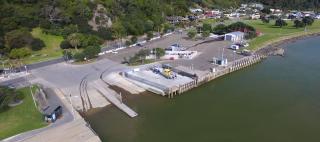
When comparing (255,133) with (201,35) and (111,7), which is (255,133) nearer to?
(201,35)

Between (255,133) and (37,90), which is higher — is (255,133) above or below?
below

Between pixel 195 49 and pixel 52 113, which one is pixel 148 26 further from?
pixel 52 113

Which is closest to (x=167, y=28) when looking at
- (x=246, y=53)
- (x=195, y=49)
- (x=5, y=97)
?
(x=195, y=49)

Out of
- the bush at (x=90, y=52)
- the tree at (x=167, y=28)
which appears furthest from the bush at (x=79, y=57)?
the tree at (x=167, y=28)

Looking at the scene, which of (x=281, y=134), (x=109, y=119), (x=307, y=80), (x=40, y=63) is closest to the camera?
(x=281, y=134)

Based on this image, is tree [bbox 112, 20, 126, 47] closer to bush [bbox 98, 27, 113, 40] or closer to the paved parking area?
bush [bbox 98, 27, 113, 40]

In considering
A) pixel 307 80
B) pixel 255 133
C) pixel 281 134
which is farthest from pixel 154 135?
pixel 307 80

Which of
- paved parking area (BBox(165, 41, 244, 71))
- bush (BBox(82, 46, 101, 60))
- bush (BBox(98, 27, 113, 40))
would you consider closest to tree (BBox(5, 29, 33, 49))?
bush (BBox(82, 46, 101, 60))

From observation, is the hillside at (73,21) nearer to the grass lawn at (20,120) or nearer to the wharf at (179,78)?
the wharf at (179,78)
